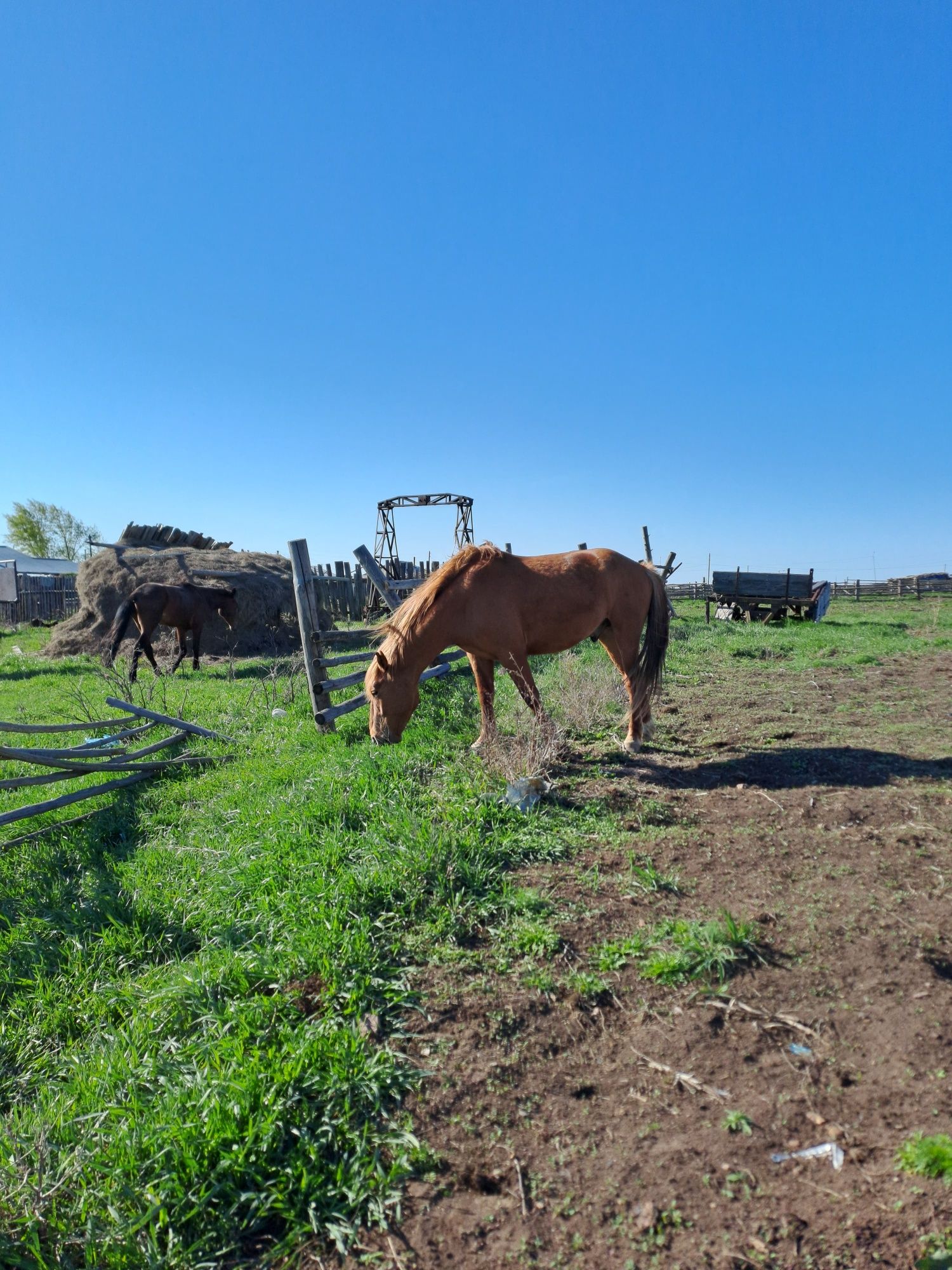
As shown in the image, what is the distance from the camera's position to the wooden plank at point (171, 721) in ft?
20.0

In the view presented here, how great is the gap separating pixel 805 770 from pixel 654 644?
1.65m

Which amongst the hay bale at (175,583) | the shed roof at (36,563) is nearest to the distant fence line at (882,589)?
the hay bale at (175,583)

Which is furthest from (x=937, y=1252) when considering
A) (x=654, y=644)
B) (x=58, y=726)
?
(x=58, y=726)

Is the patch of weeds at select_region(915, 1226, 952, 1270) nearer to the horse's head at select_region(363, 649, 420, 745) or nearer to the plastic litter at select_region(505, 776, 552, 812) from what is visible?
the plastic litter at select_region(505, 776, 552, 812)

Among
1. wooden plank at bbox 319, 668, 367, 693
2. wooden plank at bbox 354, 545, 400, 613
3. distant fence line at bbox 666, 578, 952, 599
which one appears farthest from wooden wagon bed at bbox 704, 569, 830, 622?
wooden plank at bbox 319, 668, 367, 693

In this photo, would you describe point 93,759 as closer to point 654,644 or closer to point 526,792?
point 526,792

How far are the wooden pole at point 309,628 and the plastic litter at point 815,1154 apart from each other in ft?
16.9

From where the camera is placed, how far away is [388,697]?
5043mm

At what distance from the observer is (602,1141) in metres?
1.87

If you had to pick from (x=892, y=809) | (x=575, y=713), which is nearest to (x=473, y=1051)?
(x=892, y=809)

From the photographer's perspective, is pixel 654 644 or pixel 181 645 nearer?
pixel 654 644

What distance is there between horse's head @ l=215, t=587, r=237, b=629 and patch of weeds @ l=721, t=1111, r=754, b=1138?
12.2 m

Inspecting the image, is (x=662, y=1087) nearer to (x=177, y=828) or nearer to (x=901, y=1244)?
(x=901, y=1244)

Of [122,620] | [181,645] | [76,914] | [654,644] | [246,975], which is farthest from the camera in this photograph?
[181,645]
